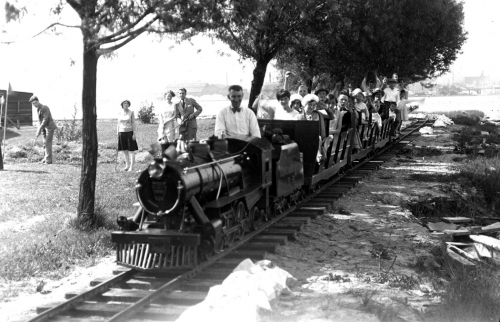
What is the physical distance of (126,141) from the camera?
1530 centimetres

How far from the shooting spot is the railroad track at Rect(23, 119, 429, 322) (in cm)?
606

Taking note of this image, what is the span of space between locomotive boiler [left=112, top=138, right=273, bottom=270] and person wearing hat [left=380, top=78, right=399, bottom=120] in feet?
45.3

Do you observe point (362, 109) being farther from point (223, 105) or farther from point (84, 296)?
point (223, 105)

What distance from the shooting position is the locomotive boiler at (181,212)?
710 cm

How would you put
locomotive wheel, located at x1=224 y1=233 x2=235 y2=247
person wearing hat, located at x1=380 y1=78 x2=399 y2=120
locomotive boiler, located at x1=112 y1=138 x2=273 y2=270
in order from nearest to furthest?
locomotive boiler, located at x1=112 y1=138 x2=273 y2=270
locomotive wheel, located at x1=224 y1=233 x2=235 y2=247
person wearing hat, located at x1=380 y1=78 x2=399 y2=120

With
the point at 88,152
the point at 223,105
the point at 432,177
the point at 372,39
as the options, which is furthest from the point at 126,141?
the point at 223,105

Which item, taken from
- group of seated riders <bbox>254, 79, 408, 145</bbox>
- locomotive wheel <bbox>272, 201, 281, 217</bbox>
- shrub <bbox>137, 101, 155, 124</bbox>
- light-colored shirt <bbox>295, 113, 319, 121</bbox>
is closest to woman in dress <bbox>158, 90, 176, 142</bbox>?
group of seated riders <bbox>254, 79, 408, 145</bbox>

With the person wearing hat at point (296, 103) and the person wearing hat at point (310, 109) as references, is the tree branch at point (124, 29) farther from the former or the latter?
the person wearing hat at point (310, 109)

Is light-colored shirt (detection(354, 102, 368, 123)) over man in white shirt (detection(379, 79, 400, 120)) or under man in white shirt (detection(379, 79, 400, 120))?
under

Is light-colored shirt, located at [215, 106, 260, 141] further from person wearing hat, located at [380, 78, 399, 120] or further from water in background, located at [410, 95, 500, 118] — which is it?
water in background, located at [410, 95, 500, 118]

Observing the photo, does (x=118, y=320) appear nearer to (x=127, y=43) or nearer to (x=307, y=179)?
(x=127, y=43)

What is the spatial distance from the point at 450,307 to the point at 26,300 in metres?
4.19

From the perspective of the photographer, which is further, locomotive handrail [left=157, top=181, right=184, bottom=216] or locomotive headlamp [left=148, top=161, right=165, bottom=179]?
locomotive headlamp [left=148, top=161, right=165, bottom=179]

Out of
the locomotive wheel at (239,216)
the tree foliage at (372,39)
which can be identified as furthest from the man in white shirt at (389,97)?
the locomotive wheel at (239,216)
